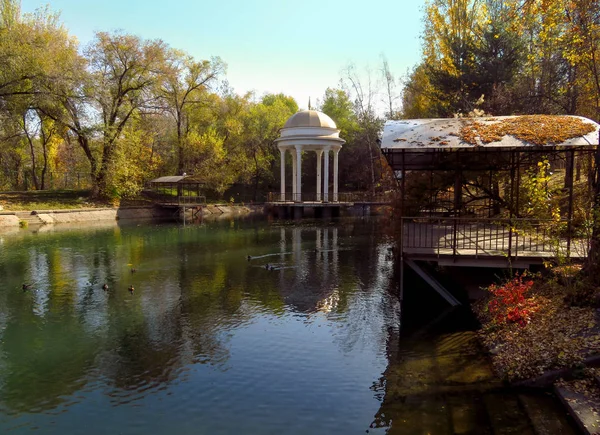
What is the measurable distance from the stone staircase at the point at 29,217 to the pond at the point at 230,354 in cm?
1652

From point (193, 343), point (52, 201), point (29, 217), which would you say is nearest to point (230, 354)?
point (193, 343)

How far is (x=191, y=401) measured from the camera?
7.28 m

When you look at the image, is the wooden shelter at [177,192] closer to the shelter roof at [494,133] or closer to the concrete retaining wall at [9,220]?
the concrete retaining wall at [9,220]

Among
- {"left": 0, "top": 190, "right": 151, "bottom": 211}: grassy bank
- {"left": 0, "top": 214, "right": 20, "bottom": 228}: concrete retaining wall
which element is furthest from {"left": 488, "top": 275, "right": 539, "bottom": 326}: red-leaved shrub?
{"left": 0, "top": 190, "right": 151, "bottom": 211}: grassy bank

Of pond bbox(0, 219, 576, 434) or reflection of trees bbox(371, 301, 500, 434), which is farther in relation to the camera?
pond bbox(0, 219, 576, 434)

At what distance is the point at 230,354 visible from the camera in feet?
30.4

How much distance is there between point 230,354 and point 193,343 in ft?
3.58

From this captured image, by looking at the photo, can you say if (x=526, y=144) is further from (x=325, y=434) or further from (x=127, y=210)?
(x=127, y=210)

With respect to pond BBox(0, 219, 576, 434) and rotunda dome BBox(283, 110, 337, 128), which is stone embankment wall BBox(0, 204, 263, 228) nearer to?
rotunda dome BBox(283, 110, 337, 128)

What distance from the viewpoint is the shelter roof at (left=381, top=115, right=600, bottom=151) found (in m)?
11.6

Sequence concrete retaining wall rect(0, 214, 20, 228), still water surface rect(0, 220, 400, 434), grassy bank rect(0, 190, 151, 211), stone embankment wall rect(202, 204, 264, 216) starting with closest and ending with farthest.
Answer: still water surface rect(0, 220, 400, 434)
concrete retaining wall rect(0, 214, 20, 228)
grassy bank rect(0, 190, 151, 211)
stone embankment wall rect(202, 204, 264, 216)

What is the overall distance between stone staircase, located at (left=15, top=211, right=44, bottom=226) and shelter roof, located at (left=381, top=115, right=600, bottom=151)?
29.4m

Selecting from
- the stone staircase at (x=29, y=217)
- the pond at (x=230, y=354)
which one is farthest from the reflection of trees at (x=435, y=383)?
the stone staircase at (x=29, y=217)

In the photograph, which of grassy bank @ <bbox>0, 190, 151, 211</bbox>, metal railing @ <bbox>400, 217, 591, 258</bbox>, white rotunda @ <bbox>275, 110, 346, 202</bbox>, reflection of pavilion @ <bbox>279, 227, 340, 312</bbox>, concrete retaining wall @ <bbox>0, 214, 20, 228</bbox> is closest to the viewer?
metal railing @ <bbox>400, 217, 591, 258</bbox>
